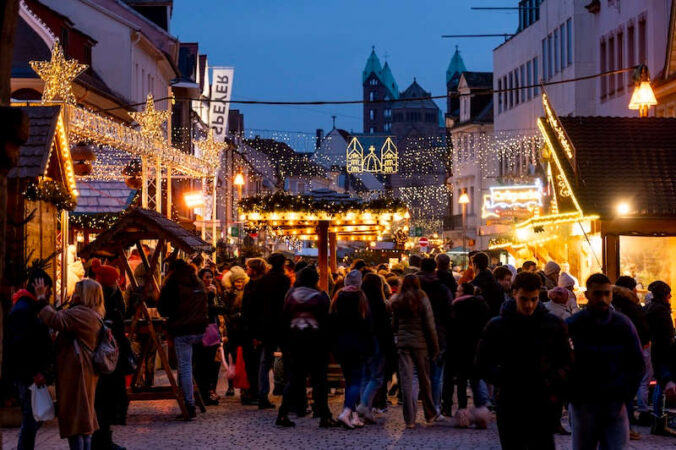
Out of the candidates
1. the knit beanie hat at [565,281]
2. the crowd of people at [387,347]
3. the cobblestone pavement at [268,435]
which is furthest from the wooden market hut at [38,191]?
the knit beanie hat at [565,281]

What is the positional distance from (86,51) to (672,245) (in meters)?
25.7

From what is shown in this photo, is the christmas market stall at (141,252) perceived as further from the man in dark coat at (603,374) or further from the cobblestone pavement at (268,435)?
the man in dark coat at (603,374)

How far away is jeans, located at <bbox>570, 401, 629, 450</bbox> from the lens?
8.87m

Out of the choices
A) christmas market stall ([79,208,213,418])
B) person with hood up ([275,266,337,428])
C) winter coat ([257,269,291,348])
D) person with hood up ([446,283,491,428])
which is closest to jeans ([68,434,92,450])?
person with hood up ([275,266,337,428])

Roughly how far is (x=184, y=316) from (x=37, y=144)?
2.87m

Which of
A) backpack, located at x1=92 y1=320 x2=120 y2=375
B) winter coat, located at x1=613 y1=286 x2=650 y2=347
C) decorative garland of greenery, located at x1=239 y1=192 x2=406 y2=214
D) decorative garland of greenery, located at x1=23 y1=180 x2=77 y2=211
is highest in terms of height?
decorative garland of greenery, located at x1=239 y1=192 x2=406 y2=214

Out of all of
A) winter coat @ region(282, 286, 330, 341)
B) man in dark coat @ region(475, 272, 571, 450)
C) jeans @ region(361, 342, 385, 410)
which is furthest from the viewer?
jeans @ region(361, 342, 385, 410)

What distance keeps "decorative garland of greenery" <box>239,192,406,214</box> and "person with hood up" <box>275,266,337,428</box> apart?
9.52 meters

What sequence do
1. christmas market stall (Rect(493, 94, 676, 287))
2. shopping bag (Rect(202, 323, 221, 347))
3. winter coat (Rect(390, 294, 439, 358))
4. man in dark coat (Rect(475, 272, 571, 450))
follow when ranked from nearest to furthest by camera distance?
man in dark coat (Rect(475, 272, 571, 450)) < winter coat (Rect(390, 294, 439, 358)) < shopping bag (Rect(202, 323, 221, 347)) < christmas market stall (Rect(493, 94, 676, 287))

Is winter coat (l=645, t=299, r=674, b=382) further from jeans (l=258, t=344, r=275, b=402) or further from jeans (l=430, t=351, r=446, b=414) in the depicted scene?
jeans (l=258, t=344, r=275, b=402)

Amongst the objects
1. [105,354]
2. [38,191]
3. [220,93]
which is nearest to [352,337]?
[105,354]

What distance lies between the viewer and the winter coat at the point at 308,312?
14039 millimetres

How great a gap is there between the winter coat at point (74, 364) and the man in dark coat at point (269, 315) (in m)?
5.38

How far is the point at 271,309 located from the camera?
15523mm
